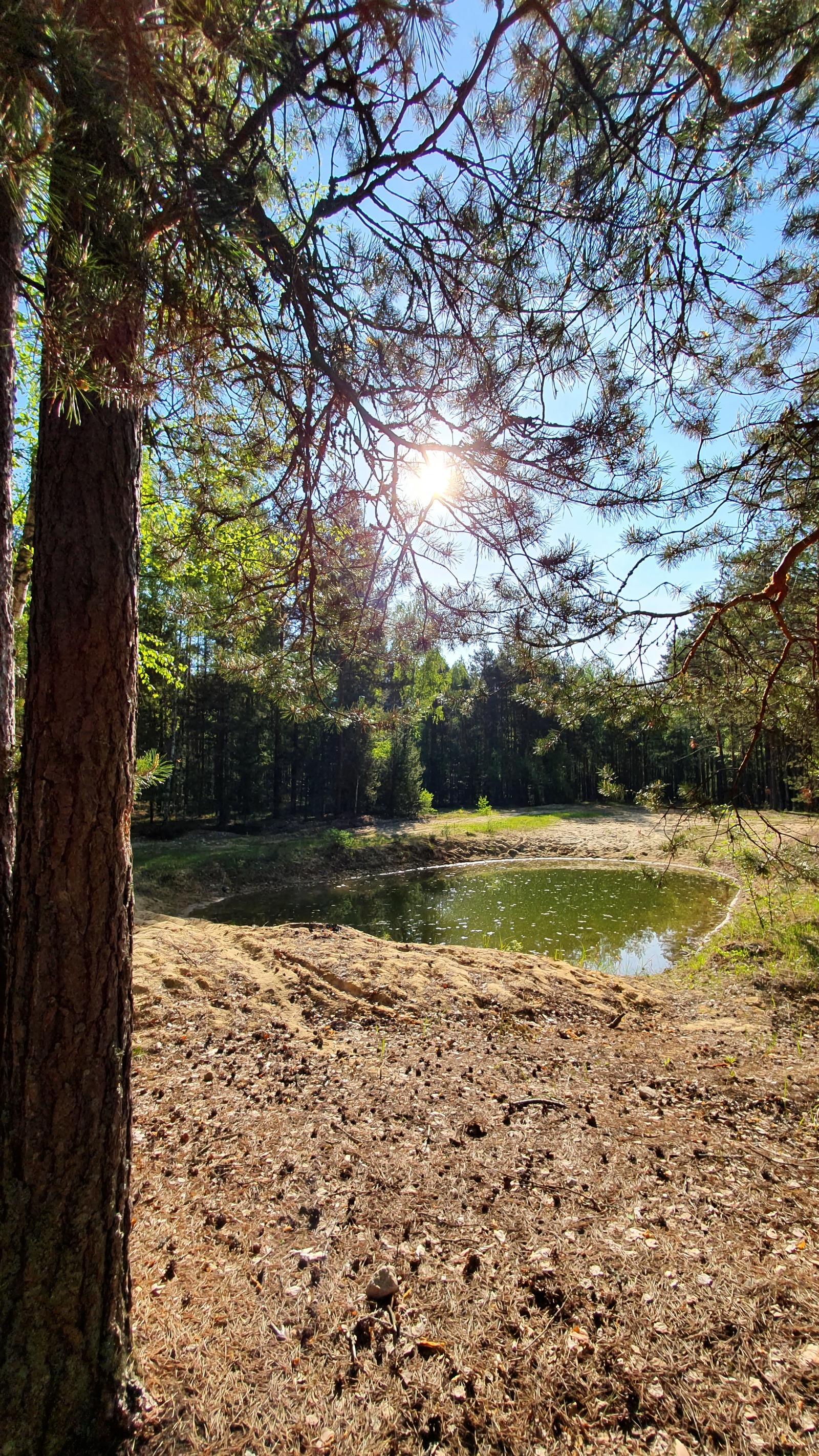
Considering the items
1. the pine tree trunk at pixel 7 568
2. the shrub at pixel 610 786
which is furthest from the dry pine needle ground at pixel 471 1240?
the shrub at pixel 610 786

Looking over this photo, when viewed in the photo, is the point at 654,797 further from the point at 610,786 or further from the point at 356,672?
the point at 356,672

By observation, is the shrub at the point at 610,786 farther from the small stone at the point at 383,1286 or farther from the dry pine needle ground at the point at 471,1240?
the small stone at the point at 383,1286

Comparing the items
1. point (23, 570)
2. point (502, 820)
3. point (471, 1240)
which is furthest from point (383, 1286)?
point (502, 820)

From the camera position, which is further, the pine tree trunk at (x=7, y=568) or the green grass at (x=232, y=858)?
the green grass at (x=232, y=858)

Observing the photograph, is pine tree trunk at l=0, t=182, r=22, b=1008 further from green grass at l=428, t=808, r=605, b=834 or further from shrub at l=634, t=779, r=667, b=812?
green grass at l=428, t=808, r=605, b=834

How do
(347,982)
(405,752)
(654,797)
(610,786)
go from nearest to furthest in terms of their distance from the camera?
(654,797), (610,786), (347,982), (405,752)

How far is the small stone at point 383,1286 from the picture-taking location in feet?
6.22

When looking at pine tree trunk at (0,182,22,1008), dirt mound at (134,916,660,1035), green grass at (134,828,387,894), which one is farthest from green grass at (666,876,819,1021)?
green grass at (134,828,387,894)

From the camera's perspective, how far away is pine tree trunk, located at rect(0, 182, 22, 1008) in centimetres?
146

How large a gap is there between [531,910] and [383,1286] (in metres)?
10.1

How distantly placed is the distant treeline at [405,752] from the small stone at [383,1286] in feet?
9.00

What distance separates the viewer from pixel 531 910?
37.8 feet

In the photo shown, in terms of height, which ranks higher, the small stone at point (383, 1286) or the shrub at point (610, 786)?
the shrub at point (610, 786)

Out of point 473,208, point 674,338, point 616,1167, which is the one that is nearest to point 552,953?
point 616,1167
